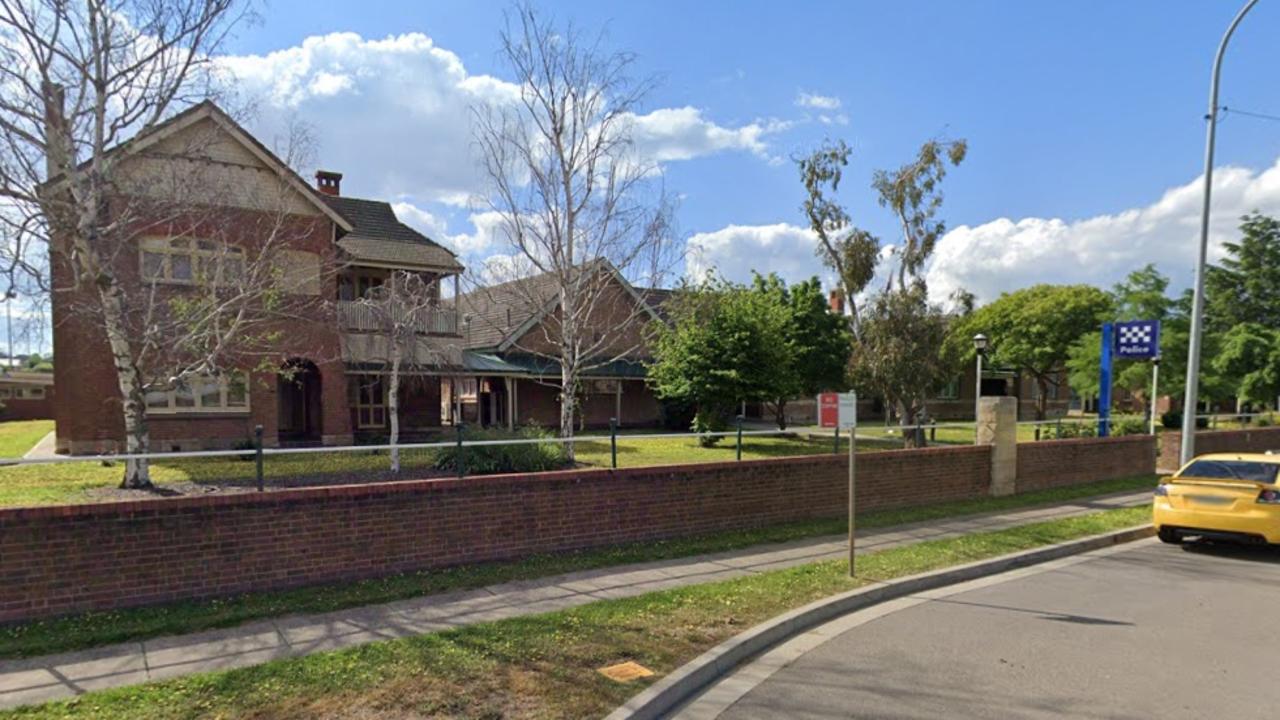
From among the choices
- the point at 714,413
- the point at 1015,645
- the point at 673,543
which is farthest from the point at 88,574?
the point at 714,413

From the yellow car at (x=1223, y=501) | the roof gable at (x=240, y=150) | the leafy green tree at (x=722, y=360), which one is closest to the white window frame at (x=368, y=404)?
the roof gable at (x=240, y=150)

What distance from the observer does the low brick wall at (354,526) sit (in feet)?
20.4

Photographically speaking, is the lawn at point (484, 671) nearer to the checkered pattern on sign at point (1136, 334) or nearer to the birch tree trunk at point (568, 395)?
the birch tree trunk at point (568, 395)

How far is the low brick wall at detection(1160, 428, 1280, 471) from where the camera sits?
20562 millimetres

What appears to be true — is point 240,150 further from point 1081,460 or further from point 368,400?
point 1081,460

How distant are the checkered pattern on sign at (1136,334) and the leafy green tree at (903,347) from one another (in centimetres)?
496

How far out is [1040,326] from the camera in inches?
1668

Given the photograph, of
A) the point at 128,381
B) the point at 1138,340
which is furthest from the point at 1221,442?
the point at 128,381

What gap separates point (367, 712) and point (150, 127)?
1016cm

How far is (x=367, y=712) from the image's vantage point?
434 cm

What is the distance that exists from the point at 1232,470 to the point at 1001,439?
4.23 meters

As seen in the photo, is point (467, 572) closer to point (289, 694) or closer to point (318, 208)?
point (289, 694)

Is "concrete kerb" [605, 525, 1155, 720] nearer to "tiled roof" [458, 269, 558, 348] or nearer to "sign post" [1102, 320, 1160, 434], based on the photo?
"sign post" [1102, 320, 1160, 434]

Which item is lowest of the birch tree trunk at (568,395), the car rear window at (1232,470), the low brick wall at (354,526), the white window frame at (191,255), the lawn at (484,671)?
the lawn at (484,671)
